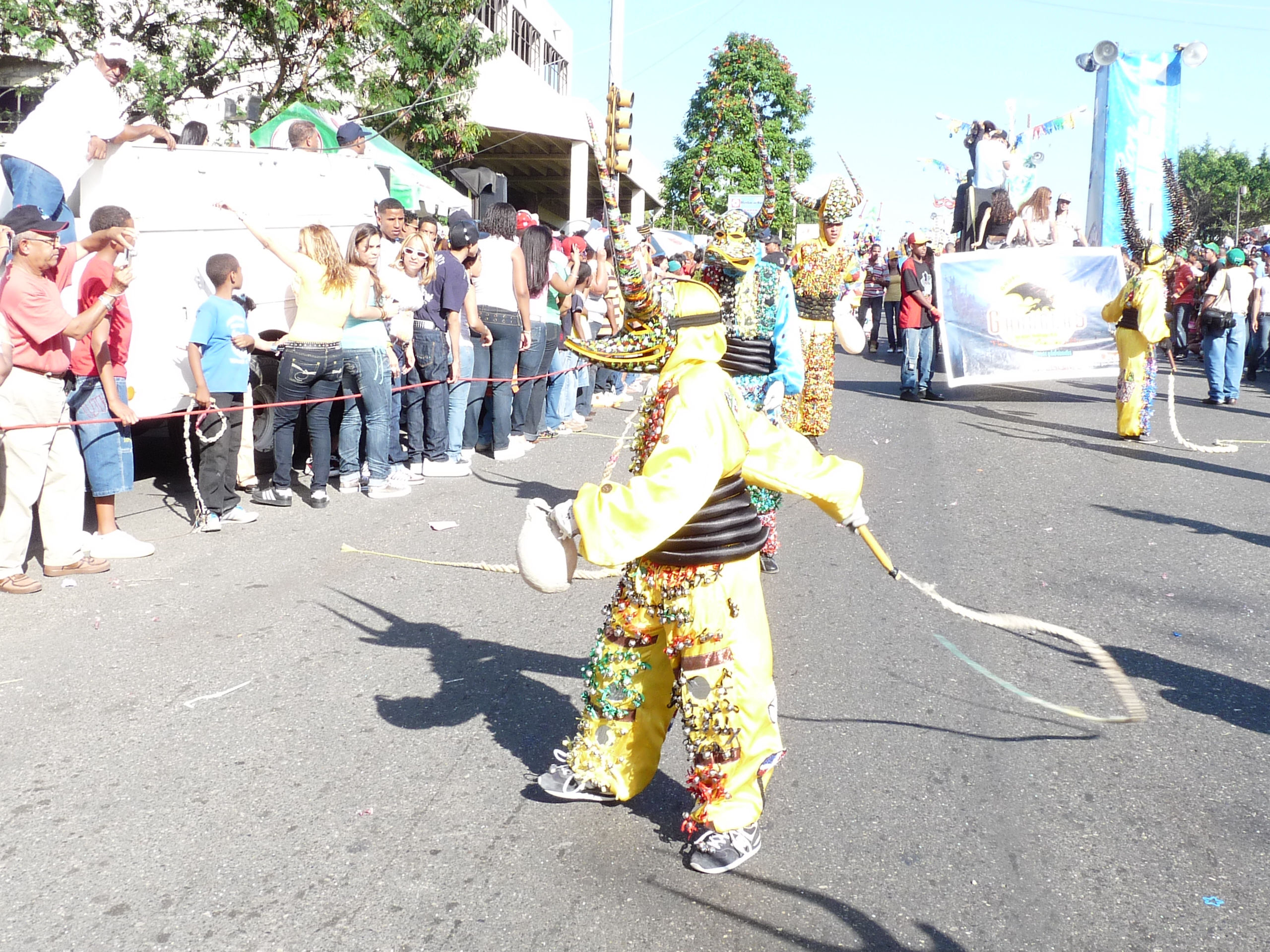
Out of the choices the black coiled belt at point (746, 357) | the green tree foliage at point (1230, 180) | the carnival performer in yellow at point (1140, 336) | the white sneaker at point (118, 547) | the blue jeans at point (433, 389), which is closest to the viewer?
the black coiled belt at point (746, 357)

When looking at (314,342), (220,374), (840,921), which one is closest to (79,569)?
(220,374)

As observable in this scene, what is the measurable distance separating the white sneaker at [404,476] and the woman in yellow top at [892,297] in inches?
493

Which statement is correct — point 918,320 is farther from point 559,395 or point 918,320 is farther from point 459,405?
point 459,405

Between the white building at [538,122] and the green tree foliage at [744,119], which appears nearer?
the green tree foliage at [744,119]

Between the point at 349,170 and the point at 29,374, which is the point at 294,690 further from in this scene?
the point at 349,170

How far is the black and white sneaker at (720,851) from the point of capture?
3.22 metres

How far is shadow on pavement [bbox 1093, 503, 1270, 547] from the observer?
24.7 feet

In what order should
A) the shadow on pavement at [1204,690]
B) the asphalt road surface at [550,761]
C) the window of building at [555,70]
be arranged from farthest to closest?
the window of building at [555,70]
the shadow on pavement at [1204,690]
the asphalt road surface at [550,761]

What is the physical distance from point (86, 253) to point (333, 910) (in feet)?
16.3

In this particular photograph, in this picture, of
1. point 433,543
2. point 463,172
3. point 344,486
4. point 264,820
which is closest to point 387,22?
point 463,172

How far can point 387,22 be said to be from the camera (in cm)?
1440

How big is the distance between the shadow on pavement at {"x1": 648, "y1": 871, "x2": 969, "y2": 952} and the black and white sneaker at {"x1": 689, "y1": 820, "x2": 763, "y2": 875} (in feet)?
0.25

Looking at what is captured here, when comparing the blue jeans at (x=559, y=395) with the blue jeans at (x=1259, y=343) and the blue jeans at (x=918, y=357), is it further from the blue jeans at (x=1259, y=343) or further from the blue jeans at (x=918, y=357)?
the blue jeans at (x=1259, y=343)

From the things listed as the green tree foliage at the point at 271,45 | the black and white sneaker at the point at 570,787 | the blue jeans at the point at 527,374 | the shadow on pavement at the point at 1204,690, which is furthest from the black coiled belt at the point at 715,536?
the green tree foliage at the point at 271,45
